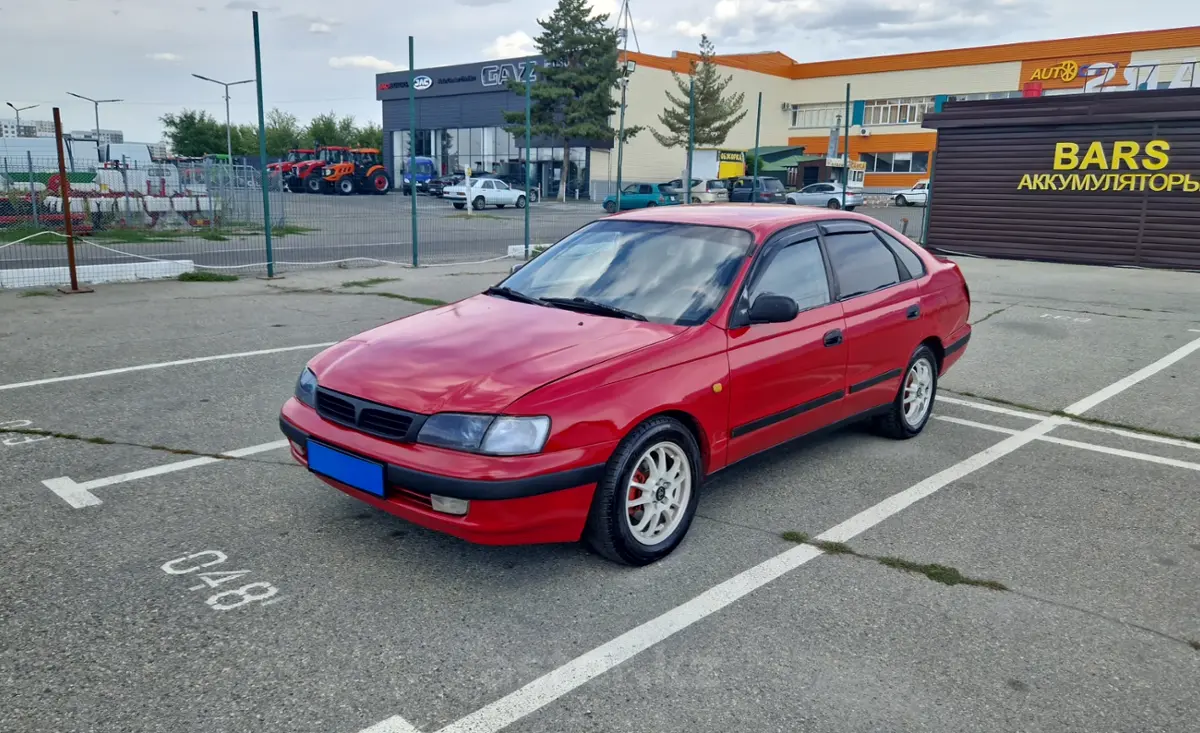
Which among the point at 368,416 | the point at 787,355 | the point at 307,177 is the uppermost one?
the point at 307,177

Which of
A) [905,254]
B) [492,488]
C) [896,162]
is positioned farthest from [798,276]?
[896,162]

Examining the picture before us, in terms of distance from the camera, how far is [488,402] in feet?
11.1

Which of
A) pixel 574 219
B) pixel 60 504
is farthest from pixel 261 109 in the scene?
pixel 574 219

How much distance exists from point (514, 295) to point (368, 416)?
136 cm

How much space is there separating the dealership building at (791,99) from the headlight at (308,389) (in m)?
48.3

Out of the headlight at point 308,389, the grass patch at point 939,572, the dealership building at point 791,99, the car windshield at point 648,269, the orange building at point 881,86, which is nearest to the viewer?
the grass patch at point 939,572

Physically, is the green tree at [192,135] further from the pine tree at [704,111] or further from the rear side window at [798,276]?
the rear side window at [798,276]

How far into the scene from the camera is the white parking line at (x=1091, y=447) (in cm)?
543

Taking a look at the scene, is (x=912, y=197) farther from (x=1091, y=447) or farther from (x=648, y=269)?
(x=648, y=269)

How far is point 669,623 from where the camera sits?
3.32 meters

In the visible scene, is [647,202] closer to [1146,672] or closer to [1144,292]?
[1144,292]

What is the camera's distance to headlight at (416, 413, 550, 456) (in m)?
3.33

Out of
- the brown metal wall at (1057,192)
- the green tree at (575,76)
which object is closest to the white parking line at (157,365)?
the brown metal wall at (1057,192)

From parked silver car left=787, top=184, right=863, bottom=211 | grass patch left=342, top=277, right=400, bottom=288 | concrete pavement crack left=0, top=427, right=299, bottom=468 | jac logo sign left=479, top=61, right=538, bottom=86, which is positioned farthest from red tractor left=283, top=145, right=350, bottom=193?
concrete pavement crack left=0, top=427, right=299, bottom=468
